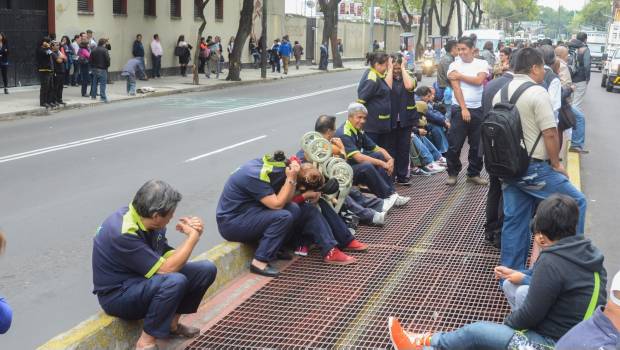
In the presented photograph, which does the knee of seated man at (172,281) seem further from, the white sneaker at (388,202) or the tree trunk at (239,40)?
the tree trunk at (239,40)

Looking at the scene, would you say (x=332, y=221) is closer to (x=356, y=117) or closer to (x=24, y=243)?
(x=356, y=117)

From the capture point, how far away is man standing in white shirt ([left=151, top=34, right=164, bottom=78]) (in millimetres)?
30078

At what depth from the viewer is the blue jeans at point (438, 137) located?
11.6 meters

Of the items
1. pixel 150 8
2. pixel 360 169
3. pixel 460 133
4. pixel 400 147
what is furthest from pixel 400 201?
pixel 150 8

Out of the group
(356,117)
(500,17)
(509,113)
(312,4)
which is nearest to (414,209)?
(356,117)

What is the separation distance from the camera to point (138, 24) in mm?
29812

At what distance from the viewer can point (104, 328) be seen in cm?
462

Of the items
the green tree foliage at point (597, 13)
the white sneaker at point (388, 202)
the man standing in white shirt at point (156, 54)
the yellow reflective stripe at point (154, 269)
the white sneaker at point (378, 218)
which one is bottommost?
the white sneaker at point (378, 218)

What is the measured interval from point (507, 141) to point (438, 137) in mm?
5723

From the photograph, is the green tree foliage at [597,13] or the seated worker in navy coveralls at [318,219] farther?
the green tree foliage at [597,13]

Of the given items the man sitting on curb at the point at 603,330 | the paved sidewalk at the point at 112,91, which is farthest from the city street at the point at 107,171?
the man sitting on curb at the point at 603,330

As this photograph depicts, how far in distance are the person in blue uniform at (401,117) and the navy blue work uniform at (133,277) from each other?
529 cm

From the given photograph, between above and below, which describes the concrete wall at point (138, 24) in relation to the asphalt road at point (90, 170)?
above

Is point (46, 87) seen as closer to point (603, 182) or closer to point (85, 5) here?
point (85, 5)
